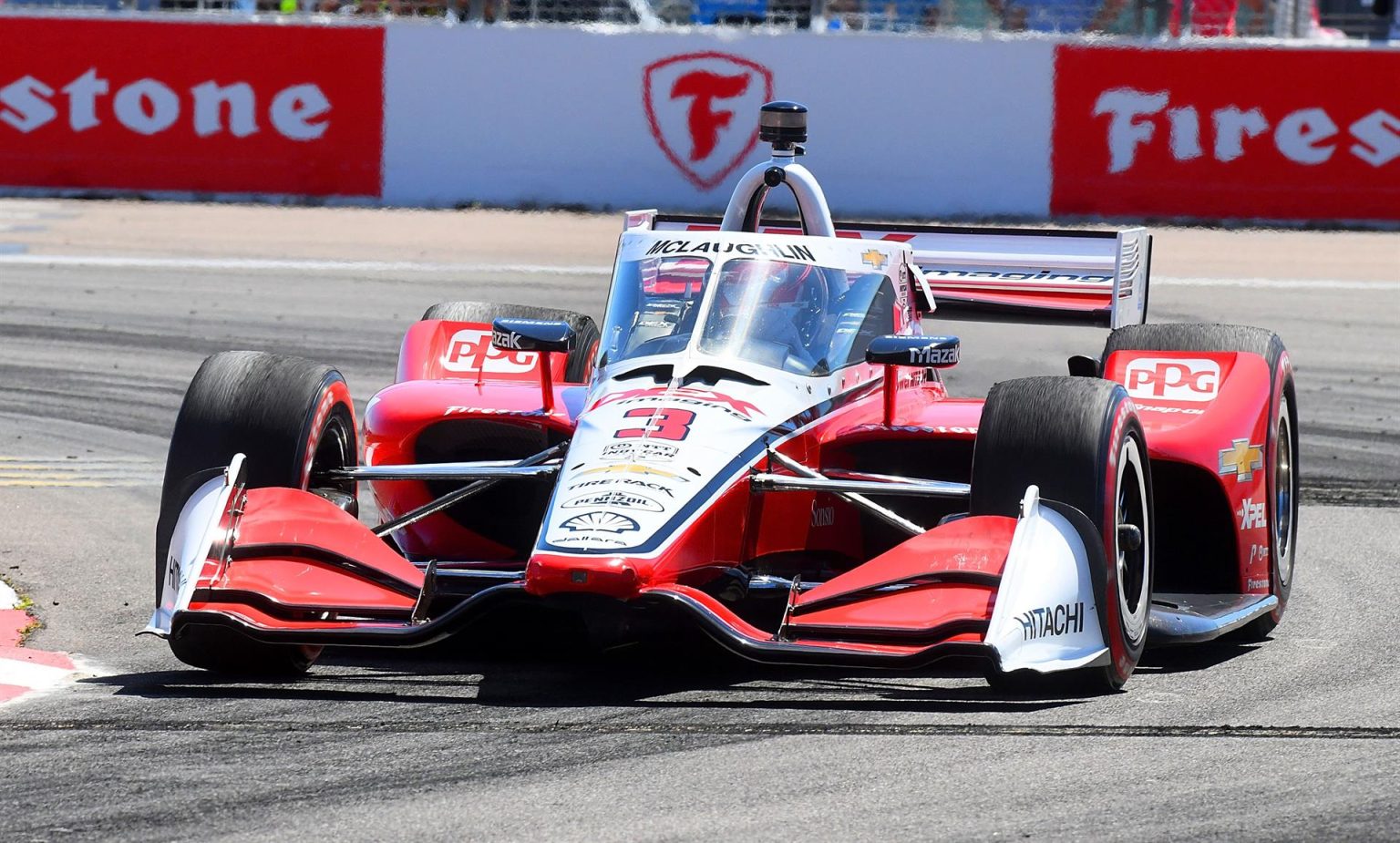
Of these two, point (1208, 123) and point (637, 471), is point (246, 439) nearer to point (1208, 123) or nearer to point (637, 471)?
point (637, 471)

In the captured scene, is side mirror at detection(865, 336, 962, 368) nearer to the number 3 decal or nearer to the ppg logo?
the number 3 decal

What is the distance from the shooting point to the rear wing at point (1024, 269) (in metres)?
8.95

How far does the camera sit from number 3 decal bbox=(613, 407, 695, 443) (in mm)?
6320

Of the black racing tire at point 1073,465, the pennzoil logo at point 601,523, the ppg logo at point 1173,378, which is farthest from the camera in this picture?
the ppg logo at point 1173,378

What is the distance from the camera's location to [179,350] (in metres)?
13.7

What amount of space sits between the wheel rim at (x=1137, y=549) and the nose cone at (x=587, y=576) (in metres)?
1.59

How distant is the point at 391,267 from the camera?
16.9 metres

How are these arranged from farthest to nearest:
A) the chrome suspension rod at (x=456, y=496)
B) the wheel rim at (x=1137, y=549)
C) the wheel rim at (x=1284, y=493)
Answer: the wheel rim at (x=1284, y=493), the chrome suspension rod at (x=456, y=496), the wheel rim at (x=1137, y=549)

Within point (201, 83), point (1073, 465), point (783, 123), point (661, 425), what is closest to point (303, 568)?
point (661, 425)

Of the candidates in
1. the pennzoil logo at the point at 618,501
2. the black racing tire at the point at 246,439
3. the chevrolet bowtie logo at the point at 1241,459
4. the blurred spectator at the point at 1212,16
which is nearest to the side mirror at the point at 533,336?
the black racing tire at the point at 246,439

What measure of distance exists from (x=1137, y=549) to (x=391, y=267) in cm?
1124

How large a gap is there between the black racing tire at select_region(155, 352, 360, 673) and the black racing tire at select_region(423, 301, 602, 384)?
1804 millimetres

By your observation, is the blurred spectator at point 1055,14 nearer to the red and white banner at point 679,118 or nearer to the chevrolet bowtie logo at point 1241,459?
the red and white banner at point 679,118

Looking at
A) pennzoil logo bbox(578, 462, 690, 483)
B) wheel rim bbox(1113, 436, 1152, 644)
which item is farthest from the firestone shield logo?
pennzoil logo bbox(578, 462, 690, 483)
